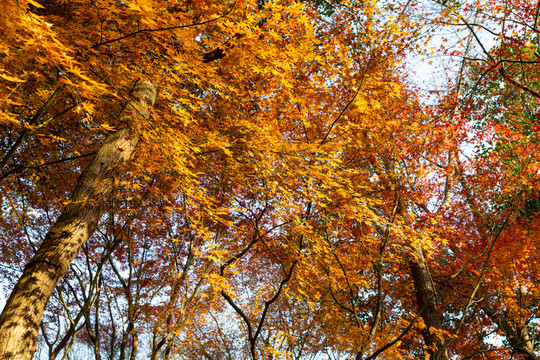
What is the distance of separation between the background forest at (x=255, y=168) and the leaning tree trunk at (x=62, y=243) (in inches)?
0.8

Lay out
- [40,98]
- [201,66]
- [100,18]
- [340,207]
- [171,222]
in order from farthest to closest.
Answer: [171,222] < [340,207] < [40,98] < [201,66] < [100,18]

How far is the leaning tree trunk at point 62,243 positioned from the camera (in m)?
2.98

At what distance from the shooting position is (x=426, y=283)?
8094 millimetres

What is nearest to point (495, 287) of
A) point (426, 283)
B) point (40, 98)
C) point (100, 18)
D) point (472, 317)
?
point (426, 283)

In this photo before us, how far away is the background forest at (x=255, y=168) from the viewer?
3.15 meters

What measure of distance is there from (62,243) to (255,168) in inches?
102

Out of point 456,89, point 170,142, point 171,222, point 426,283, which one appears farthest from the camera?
point 456,89

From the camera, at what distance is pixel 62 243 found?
11.3 ft

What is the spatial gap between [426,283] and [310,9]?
746cm

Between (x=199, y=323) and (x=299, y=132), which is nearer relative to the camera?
(x=299, y=132)

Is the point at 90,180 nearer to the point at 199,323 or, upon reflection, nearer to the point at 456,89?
the point at 199,323

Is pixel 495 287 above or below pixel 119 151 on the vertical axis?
above

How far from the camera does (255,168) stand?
481 cm

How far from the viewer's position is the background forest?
315cm
